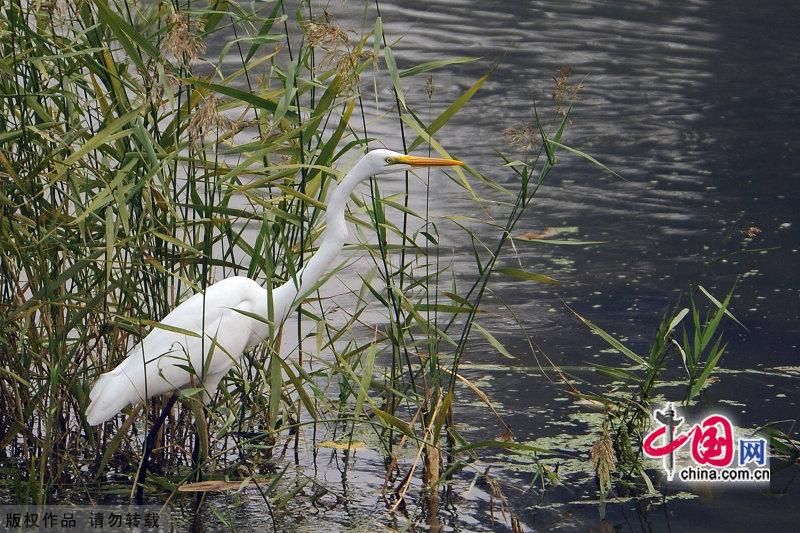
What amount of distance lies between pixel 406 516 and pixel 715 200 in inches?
142

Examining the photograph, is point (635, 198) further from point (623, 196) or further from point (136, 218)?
point (136, 218)

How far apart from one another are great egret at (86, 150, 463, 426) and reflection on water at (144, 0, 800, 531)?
0.28m

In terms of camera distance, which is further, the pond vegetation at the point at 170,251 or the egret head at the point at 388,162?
the egret head at the point at 388,162

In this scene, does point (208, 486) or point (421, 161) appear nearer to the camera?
point (208, 486)

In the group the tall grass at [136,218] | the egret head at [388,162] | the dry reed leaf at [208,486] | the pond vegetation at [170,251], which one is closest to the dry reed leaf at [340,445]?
the pond vegetation at [170,251]

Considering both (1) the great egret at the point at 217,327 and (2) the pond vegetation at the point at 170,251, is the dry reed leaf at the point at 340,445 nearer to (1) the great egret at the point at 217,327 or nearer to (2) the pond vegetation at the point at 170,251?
(2) the pond vegetation at the point at 170,251

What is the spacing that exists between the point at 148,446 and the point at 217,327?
0.38m

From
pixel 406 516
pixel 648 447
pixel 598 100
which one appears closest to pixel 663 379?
pixel 648 447

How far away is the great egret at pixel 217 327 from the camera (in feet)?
10.7

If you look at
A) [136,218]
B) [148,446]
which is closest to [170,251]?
[136,218]

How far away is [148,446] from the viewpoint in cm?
332

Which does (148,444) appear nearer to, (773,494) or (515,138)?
(515,138)

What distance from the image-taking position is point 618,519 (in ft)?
11.2

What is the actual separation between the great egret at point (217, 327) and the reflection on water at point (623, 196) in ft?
0.92
